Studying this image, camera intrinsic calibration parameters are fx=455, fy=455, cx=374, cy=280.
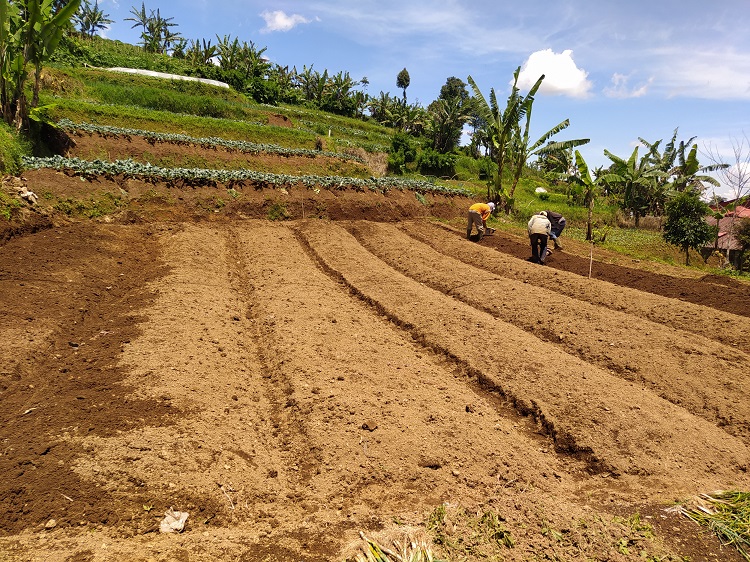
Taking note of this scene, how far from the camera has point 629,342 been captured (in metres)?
6.31

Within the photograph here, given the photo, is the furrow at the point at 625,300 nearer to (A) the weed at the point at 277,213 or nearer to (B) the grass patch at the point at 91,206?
(A) the weed at the point at 277,213

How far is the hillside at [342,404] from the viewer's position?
313 cm

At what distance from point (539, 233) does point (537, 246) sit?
1.88 feet

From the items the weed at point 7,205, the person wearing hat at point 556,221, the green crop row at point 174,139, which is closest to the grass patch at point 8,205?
the weed at point 7,205

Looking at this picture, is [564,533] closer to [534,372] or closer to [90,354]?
[534,372]

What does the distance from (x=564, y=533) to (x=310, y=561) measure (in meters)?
1.72

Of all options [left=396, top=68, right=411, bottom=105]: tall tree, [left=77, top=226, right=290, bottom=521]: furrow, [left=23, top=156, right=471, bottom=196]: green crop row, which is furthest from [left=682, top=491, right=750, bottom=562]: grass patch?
[left=396, top=68, right=411, bottom=105]: tall tree

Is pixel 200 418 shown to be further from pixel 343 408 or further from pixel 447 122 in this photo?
pixel 447 122

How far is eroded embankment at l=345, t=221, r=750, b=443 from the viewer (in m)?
5.23

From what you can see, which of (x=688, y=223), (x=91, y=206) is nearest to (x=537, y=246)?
(x=688, y=223)

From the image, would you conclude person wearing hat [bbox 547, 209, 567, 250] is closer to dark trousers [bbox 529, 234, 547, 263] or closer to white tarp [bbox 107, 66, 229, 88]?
dark trousers [bbox 529, 234, 547, 263]

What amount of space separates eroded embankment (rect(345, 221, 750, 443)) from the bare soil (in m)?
0.03

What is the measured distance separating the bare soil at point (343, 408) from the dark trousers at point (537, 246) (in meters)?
1.88

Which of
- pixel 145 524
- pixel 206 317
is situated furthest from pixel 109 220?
pixel 145 524
